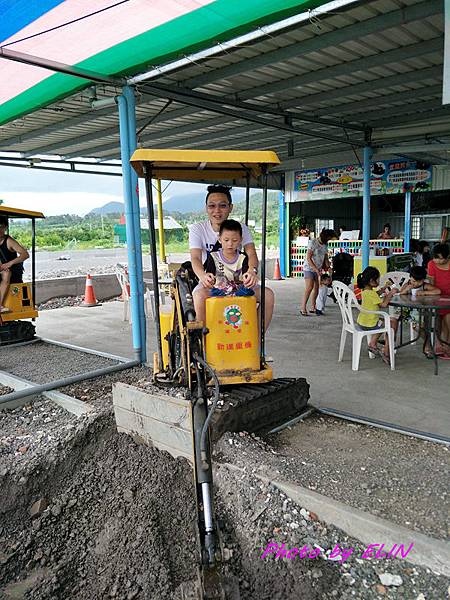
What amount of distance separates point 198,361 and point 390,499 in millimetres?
1373

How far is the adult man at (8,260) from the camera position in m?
7.50

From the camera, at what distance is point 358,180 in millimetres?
14891

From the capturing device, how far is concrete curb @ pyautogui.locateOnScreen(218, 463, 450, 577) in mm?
2350

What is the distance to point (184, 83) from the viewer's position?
6391 mm

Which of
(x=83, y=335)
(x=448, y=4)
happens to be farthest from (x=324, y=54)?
(x=83, y=335)

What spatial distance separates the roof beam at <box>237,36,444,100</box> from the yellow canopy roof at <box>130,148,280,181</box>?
2741 mm

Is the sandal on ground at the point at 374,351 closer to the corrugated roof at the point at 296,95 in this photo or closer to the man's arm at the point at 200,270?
the man's arm at the point at 200,270

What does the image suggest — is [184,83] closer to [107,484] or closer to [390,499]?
[107,484]

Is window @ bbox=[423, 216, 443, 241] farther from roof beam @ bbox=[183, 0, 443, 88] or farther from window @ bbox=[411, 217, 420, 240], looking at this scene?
roof beam @ bbox=[183, 0, 443, 88]

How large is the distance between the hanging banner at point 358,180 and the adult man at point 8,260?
10.6 metres

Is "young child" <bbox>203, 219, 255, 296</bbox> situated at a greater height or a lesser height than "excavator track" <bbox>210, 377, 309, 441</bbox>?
greater

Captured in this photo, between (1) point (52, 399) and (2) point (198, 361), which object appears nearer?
(2) point (198, 361)

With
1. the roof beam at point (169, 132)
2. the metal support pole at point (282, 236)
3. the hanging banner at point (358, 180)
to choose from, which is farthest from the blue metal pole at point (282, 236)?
the roof beam at point (169, 132)

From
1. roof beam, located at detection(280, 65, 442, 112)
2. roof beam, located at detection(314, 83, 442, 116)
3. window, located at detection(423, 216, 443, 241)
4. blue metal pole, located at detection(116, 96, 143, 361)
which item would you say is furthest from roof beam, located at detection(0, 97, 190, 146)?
window, located at detection(423, 216, 443, 241)
